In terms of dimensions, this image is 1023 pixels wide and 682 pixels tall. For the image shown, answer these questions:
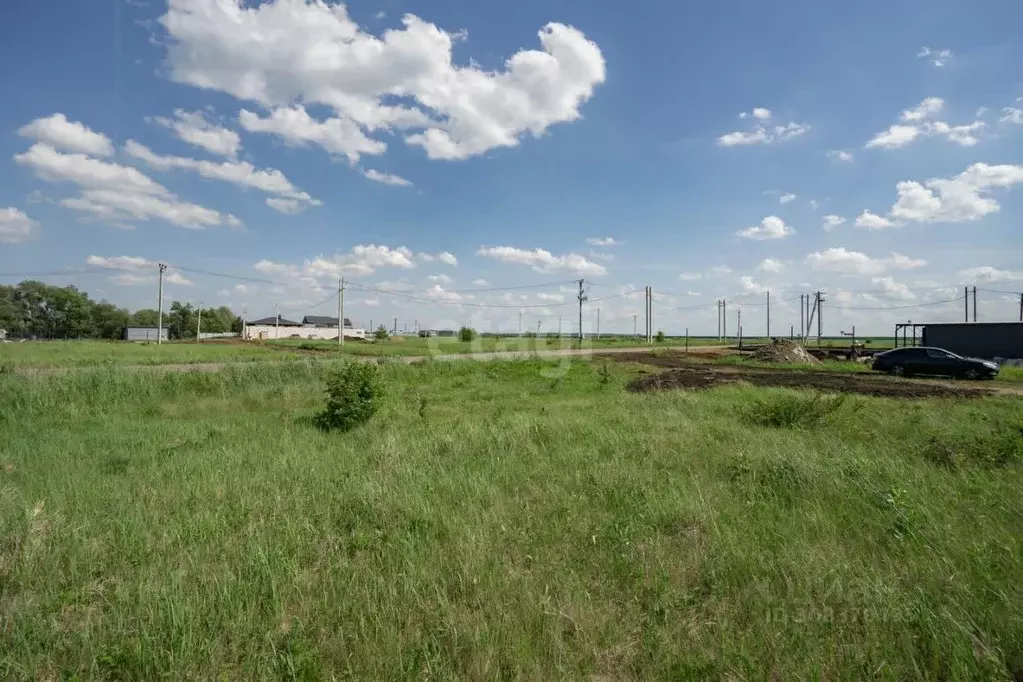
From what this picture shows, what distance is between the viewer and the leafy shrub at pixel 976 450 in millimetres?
6473

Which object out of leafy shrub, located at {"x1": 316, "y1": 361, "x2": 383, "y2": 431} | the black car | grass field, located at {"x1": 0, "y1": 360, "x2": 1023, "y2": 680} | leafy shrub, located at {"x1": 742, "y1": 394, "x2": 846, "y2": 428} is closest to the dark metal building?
the black car

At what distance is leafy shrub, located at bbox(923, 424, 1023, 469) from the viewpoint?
6473mm

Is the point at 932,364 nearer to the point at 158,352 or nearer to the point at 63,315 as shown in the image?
the point at 158,352

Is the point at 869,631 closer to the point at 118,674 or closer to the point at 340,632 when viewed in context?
the point at 340,632

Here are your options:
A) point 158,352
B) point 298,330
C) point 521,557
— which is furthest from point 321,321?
point 521,557

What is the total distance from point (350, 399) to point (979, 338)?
3793cm

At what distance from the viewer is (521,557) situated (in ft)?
12.8

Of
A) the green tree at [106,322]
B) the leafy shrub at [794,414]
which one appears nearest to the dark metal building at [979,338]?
the leafy shrub at [794,414]

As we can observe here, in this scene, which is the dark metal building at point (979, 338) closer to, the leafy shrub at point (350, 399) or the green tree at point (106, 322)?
the leafy shrub at point (350, 399)

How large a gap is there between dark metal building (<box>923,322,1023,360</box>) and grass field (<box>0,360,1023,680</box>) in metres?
29.4

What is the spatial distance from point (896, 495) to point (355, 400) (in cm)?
984

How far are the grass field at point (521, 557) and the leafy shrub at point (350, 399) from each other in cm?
219

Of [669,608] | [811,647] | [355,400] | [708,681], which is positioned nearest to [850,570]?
[811,647]

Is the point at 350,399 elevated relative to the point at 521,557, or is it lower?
elevated
